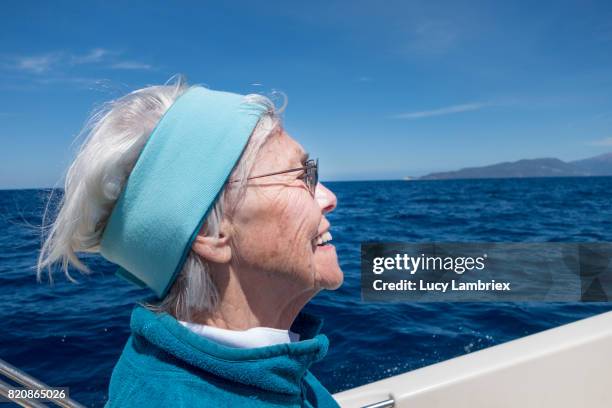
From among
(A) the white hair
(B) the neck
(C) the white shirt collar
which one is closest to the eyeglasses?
(A) the white hair

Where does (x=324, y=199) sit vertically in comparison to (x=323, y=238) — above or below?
above

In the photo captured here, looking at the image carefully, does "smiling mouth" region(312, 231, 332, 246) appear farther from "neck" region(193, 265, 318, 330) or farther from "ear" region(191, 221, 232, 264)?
"ear" region(191, 221, 232, 264)

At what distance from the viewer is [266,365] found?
0.90 metres

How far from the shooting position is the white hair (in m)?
0.93

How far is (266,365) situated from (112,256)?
1.45 feet

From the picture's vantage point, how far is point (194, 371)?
872 millimetres

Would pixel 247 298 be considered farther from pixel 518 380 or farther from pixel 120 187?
pixel 518 380

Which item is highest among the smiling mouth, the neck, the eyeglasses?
the eyeglasses

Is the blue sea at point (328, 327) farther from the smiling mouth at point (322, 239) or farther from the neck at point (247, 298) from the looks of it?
the smiling mouth at point (322, 239)

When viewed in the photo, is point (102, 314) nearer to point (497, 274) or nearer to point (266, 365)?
point (266, 365)

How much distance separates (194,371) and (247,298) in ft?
0.72

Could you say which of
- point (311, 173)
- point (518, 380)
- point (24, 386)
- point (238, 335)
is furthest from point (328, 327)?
point (238, 335)

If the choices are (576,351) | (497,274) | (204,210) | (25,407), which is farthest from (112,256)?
(497,274)

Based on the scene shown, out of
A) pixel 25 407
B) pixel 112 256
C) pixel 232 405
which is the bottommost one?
pixel 25 407
